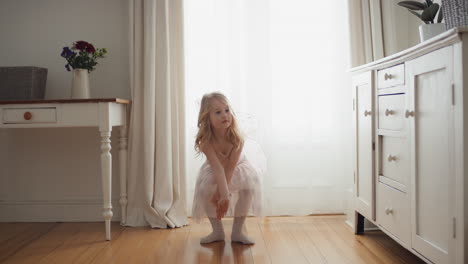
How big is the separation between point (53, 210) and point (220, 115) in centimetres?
144

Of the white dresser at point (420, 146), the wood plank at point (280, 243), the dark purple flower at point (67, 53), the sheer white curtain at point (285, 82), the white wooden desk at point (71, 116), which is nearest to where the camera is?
the white dresser at point (420, 146)

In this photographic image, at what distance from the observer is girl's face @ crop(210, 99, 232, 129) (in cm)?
242

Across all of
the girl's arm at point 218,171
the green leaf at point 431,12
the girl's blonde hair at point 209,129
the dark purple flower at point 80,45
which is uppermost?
the green leaf at point 431,12

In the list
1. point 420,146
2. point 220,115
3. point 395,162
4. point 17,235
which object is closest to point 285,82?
point 220,115

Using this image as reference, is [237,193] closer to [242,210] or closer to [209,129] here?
[242,210]

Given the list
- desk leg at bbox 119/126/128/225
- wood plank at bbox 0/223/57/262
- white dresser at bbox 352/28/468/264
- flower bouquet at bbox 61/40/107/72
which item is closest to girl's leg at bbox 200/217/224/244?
desk leg at bbox 119/126/128/225

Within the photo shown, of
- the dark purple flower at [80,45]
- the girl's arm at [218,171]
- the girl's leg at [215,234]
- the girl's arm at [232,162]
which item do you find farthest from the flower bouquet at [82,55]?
the girl's leg at [215,234]

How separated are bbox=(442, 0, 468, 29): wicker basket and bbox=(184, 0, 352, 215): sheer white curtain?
1.14 meters

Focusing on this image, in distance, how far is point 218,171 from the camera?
93.0 inches

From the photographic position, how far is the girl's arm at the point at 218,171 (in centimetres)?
233

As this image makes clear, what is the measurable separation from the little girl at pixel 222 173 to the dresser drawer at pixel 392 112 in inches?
27.2

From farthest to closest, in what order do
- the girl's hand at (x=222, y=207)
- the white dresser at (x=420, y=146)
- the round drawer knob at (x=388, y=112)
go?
the girl's hand at (x=222, y=207)
the round drawer knob at (x=388, y=112)
the white dresser at (x=420, y=146)

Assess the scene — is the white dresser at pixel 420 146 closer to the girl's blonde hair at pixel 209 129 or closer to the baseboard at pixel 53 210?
the girl's blonde hair at pixel 209 129

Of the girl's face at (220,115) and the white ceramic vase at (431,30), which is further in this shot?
the girl's face at (220,115)
